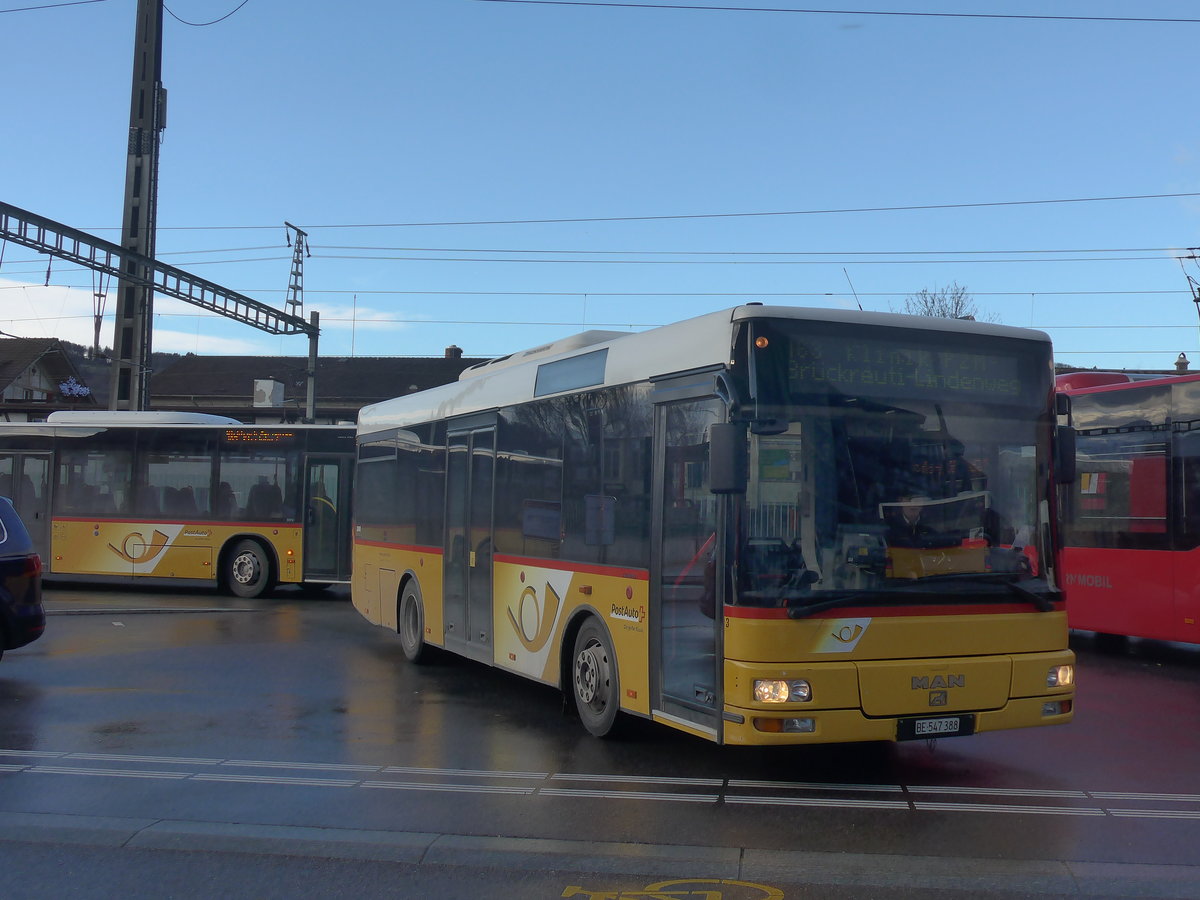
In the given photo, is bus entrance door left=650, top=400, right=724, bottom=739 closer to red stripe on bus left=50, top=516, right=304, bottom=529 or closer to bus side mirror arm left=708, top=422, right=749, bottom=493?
bus side mirror arm left=708, top=422, right=749, bottom=493

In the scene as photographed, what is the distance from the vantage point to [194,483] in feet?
72.5

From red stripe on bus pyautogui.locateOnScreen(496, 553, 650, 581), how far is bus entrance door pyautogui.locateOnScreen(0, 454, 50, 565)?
48.8 ft

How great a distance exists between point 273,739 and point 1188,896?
6.49 metres

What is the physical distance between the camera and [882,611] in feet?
23.8

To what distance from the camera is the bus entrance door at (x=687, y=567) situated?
7.46m

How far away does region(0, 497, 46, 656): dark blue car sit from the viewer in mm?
11836

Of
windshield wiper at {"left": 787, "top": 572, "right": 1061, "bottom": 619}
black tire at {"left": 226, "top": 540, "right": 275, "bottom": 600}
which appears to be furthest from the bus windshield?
black tire at {"left": 226, "top": 540, "right": 275, "bottom": 600}

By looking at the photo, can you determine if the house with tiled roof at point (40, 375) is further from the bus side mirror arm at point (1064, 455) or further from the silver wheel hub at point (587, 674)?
the bus side mirror arm at point (1064, 455)

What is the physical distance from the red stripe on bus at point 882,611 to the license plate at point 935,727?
2.09 feet

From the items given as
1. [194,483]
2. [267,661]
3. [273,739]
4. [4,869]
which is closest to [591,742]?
[273,739]

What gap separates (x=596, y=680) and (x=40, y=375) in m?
70.0

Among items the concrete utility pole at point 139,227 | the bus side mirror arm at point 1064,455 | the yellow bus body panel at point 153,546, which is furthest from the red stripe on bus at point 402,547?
the concrete utility pole at point 139,227

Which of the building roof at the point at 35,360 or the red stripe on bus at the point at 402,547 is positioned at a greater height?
the building roof at the point at 35,360

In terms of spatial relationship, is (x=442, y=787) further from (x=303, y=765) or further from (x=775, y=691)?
(x=775, y=691)
